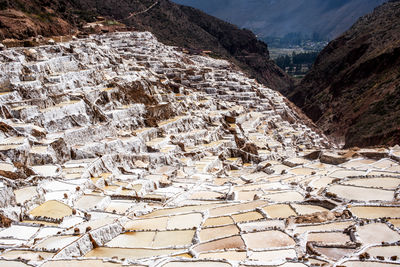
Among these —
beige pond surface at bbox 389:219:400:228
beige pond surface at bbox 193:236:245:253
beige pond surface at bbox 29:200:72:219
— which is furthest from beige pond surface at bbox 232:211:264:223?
beige pond surface at bbox 29:200:72:219

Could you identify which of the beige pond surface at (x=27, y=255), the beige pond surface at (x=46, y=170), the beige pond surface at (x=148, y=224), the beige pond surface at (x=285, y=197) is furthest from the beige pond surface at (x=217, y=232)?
the beige pond surface at (x=46, y=170)

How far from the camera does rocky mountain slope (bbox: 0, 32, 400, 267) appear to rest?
49.4ft

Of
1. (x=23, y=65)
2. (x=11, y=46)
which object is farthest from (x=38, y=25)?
(x=23, y=65)

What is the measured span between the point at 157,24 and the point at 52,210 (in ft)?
320

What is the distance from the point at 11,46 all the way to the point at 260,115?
35947mm

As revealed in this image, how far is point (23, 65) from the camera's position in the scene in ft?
110

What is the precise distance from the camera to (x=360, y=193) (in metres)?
20.6

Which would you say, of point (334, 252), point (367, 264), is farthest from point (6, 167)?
point (367, 264)

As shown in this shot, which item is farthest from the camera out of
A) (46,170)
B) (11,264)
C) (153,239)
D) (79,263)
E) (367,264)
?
(46,170)

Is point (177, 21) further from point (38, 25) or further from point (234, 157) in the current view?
point (234, 157)

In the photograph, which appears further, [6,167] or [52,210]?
[6,167]

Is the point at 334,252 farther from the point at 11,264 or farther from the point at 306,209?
the point at 11,264

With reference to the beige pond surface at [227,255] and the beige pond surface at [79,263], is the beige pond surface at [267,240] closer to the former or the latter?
the beige pond surface at [227,255]

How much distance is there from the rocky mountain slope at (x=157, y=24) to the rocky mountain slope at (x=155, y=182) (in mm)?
13303
